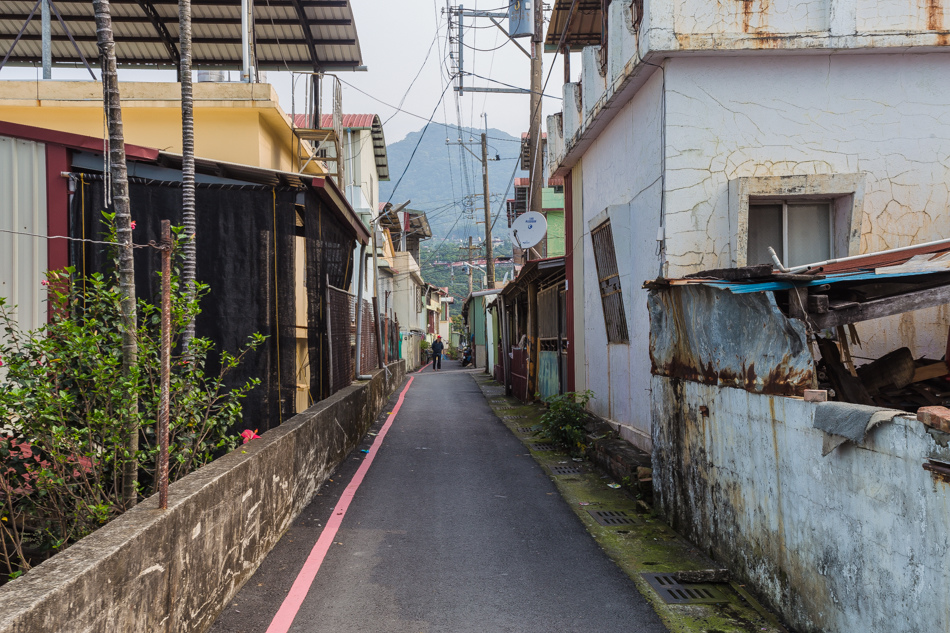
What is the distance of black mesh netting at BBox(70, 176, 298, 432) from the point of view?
29.6 ft

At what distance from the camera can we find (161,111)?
40.3 ft

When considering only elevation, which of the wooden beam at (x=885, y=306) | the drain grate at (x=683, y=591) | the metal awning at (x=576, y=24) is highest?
the metal awning at (x=576, y=24)

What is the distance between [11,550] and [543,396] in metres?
12.8

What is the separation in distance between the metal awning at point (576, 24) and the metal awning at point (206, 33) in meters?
3.77

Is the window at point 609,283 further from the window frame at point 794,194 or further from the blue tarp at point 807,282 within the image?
the blue tarp at point 807,282

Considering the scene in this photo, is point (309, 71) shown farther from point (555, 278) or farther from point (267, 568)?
point (267, 568)

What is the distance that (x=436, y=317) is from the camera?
73438 mm

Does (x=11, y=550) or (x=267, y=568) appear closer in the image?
(x=11, y=550)

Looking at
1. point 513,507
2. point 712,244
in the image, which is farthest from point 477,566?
point 712,244

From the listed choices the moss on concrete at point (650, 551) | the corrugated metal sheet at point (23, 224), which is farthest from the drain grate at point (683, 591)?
the corrugated metal sheet at point (23, 224)

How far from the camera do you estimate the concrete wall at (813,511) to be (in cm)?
333

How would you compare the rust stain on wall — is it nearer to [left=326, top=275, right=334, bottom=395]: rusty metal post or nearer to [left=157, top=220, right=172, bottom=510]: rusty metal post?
[left=157, top=220, right=172, bottom=510]: rusty metal post

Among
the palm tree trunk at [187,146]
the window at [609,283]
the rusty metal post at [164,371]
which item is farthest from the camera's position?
the window at [609,283]

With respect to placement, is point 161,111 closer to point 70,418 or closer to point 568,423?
point 568,423
